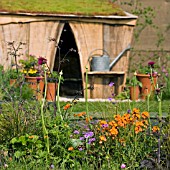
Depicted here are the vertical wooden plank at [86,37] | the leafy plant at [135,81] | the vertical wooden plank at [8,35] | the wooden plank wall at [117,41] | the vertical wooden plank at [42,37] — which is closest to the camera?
the leafy plant at [135,81]

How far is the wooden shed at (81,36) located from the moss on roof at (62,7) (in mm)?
109

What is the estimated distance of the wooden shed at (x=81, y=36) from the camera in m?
9.50

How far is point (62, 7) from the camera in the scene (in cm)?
998

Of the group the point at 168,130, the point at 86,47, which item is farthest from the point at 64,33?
the point at 168,130

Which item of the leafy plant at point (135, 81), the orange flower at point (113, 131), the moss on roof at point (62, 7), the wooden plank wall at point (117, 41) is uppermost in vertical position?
the moss on roof at point (62, 7)

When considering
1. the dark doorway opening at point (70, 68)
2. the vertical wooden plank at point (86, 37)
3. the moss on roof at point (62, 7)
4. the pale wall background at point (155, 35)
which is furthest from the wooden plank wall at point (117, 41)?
the pale wall background at point (155, 35)

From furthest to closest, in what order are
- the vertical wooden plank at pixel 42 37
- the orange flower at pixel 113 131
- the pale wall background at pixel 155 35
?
the pale wall background at pixel 155 35, the vertical wooden plank at pixel 42 37, the orange flower at pixel 113 131

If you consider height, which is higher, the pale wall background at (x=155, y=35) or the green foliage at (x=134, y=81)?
the pale wall background at (x=155, y=35)

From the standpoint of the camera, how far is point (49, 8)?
386 inches

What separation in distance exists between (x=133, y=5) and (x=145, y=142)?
25.3 feet

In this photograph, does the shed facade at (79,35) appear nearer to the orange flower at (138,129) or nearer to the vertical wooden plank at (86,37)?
the vertical wooden plank at (86,37)

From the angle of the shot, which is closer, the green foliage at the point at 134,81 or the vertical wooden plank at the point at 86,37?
the green foliage at the point at 134,81

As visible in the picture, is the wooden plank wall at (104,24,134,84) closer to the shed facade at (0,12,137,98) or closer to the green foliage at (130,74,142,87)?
the shed facade at (0,12,137,98)

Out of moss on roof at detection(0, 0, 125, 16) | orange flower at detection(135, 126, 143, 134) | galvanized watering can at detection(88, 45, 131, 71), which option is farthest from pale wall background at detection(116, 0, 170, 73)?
orange flower at detection(135, 126, 143, 134)
